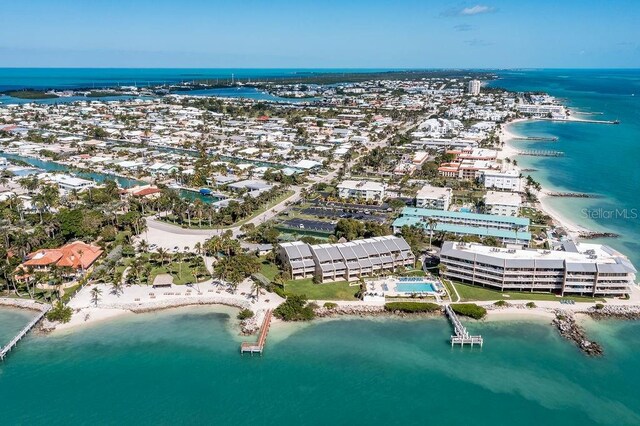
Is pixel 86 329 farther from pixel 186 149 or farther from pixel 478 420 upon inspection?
pixel 186 149

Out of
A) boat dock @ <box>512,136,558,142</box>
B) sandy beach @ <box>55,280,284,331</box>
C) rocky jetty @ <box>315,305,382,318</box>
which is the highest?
boat dock @ <box>512,136,558,142</box>

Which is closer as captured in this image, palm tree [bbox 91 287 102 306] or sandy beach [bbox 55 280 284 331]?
sandy beach [bbox 55 280 284 331]

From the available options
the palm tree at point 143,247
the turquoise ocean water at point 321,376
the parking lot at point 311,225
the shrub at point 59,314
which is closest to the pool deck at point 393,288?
the turquoise ocean water at point 321,376

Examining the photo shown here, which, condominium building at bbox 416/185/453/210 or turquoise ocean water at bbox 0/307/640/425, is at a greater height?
condominium building at bbox 416/185/453/210

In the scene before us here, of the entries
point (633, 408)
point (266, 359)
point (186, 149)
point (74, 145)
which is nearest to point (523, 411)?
point (633, 408)

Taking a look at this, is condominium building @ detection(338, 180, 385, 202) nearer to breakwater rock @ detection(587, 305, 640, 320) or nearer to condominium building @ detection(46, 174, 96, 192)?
breakwater rock @ detection(587, 305, 640, 320)

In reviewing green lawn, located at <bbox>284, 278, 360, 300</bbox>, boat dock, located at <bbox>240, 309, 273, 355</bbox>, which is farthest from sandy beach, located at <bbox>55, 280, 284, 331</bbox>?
green lawn, located at <bbox>284, 278, 360, 300</bbox>

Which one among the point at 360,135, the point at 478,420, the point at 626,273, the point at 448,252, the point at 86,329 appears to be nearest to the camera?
the point at 478,420
